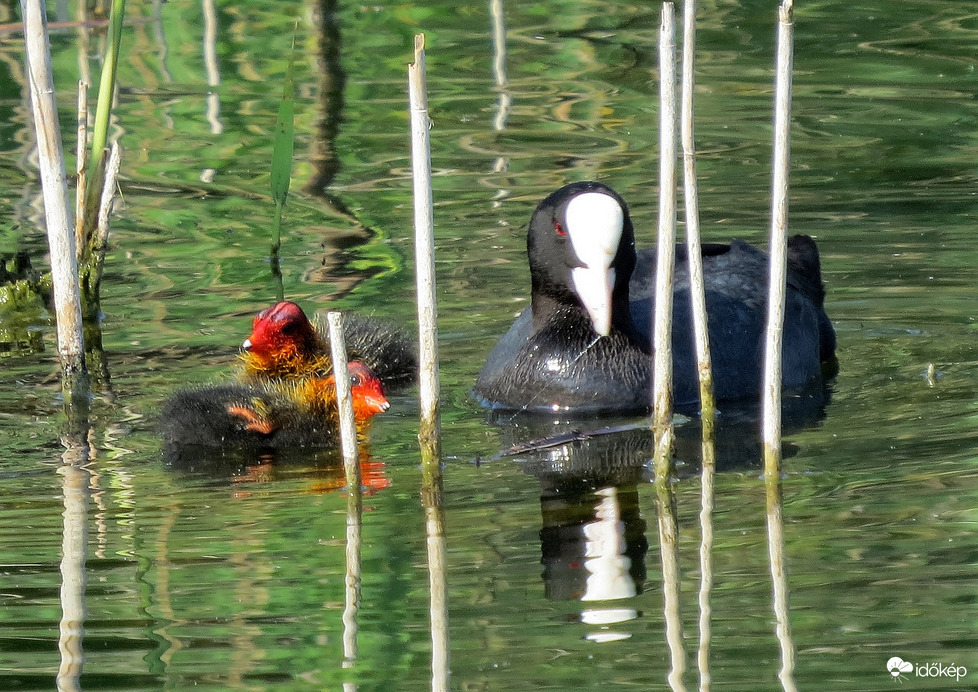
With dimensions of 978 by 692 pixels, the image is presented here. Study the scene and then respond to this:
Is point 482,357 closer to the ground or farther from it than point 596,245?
closer to the ground

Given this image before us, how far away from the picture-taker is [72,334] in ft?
18.1

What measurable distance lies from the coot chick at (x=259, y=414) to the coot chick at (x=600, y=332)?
24.1 inches

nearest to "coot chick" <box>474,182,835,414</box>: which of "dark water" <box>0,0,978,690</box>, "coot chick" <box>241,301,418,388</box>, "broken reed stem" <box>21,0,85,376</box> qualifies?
"dark water" <box>0,0,978,690</box>

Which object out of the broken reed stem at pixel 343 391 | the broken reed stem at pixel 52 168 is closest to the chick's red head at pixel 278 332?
the broken reed stem at pixel 52 168

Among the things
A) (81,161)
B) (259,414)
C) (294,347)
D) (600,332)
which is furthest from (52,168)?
(600,332)

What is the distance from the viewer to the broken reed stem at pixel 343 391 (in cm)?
399

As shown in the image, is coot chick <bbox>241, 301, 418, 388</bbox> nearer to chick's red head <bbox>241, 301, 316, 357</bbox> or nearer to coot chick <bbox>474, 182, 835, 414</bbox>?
chick's red head <bbox>241, 301, 316, 357</bbox>

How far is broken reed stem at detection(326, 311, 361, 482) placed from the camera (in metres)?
3.99

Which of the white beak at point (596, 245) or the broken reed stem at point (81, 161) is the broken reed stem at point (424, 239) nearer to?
the white beak at point (596, 245)

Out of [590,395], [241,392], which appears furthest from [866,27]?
[241,392]

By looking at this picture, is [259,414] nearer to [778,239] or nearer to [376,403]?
[376,403]

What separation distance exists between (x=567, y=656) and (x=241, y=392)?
205 cm

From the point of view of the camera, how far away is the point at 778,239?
160 inches

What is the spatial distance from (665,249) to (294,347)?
1628 millimetres
